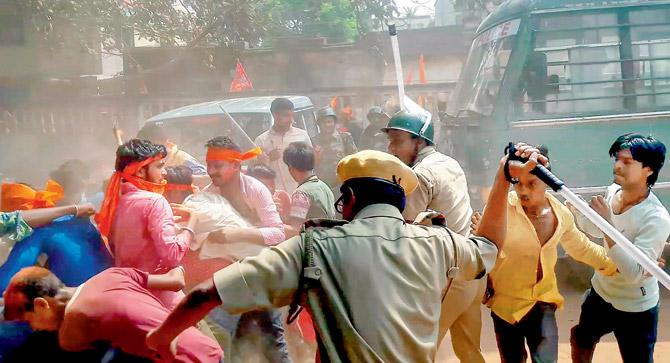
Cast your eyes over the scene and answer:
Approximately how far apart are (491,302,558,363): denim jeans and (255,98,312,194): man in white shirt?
340cm

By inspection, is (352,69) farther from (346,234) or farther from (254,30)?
(346,234)

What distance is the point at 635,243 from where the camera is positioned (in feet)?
12.5

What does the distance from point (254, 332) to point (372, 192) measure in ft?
7.21

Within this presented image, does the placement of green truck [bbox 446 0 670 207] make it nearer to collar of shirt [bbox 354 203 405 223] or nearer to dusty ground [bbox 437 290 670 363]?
dusty ground [bbox 437 290 670 363]

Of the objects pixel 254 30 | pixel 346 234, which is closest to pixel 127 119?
pixel 254 30

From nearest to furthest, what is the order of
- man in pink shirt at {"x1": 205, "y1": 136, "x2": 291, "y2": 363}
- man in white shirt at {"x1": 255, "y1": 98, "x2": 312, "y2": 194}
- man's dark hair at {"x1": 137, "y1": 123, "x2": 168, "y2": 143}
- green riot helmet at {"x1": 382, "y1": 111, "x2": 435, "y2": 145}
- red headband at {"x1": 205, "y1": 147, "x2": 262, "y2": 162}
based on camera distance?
1. green riot helmet at {"x1": 382, "y1": 111, "x2": 435, "y2": 145}
2. man in pink shirt at {"x1": 205, "y1": 136, "x2": 291, "y2": 363}
3. red headband at {"x1": 205, "y1": 147, "x2": 262, "y2": 162}
4. man's dark hair at {"x1": 137, "y1": 123, "x2": 168, "y2": 143}
5. man in white shirt at {"x1": 255, "y1": 98, "x2": 312, "y2": 194}

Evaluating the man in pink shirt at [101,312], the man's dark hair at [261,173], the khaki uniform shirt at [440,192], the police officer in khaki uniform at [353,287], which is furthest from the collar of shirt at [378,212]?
the man's dark hair at [261,173]

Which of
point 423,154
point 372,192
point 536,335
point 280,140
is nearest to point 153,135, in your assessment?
point 280,140

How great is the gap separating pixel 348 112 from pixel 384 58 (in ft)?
12.6

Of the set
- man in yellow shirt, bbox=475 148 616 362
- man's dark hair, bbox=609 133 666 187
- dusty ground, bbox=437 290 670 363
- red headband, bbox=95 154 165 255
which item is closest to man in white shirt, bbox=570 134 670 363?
man's dark hair, bbox=609 133 666 187

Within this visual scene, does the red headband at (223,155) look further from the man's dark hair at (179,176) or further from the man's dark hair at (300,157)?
the man's dark hair at (300,157)

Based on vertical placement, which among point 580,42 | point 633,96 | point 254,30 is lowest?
point 633,96

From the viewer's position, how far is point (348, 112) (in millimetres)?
10703

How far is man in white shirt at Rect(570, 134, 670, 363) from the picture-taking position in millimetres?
3826
